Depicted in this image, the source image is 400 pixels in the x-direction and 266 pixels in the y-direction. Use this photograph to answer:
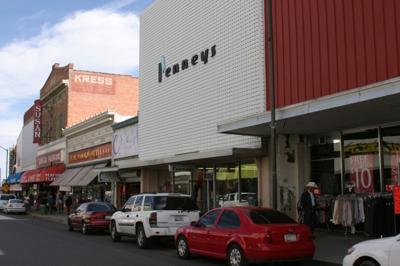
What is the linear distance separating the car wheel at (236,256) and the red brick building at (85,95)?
1613 inches

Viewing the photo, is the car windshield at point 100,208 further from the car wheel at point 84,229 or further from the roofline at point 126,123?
the roofline at point 126,123

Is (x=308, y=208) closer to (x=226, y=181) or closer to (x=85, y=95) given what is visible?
(x=226, y=181)

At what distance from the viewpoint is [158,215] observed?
55.6ft

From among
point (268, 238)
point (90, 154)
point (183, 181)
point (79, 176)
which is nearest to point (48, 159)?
point (79, 176)

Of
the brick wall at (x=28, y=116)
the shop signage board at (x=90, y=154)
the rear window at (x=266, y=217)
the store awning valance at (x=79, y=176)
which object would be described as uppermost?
the brick wall at (x=28, y=116)

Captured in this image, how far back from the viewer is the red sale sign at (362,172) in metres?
17.2

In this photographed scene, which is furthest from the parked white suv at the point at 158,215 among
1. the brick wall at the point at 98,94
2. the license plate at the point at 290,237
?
the brick wall at the point at 98,94

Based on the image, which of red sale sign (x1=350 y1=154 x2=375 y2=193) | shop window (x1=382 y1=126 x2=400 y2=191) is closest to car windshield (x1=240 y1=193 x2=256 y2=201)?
red sale sign (x1=350 y1=154 x2=375 y2=193)

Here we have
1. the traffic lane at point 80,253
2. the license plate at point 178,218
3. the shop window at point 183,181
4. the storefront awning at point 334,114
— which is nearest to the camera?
the storefront awning at point 334,114

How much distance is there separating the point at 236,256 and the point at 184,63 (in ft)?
50.9

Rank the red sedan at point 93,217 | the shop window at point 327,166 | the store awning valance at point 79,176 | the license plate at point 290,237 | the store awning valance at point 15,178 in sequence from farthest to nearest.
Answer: the store awning valance at point 15,178
the store awning valance at point 79,176
the red sedan at point 93,217
the shop window at point 327,166
the license plate at point 290,237

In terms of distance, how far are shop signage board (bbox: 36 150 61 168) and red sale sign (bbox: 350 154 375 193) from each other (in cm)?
3859

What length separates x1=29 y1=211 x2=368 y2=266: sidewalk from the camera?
13.1 meters

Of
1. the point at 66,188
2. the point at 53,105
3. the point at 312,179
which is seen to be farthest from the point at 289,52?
the point at 53,105
